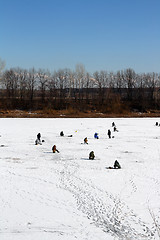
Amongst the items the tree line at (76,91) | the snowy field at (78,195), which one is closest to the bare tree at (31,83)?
the tree line at (76,91)

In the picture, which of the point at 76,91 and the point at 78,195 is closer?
the point at 78,195

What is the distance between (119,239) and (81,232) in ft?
3.89

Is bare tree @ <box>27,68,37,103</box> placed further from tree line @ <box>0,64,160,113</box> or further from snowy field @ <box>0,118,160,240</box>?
snowy field @ <box>0,118,160,240</box>

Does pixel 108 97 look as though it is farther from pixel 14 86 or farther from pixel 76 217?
pixel 76 217

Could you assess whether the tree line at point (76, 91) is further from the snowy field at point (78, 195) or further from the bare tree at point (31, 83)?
the snowy field at point (78, 195)

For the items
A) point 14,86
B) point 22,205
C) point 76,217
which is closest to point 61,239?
point 76,217

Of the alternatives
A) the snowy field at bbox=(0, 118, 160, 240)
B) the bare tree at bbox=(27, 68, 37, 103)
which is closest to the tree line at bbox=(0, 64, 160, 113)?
the bare tree at bbox=(27, 68, 37, 103)

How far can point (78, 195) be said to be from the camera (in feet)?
36.7

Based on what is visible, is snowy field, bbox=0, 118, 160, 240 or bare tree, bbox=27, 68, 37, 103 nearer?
snowy field, bbox=0, 118, 160, 240

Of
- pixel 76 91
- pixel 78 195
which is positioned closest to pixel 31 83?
pixel 76 91

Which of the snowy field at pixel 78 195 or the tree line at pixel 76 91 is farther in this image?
the tree line at pixel 76 91

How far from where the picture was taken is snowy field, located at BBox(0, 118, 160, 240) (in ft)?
26.9

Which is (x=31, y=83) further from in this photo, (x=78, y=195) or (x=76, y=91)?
(x=78, y=195)

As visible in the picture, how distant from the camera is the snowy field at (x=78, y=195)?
8211 mm
